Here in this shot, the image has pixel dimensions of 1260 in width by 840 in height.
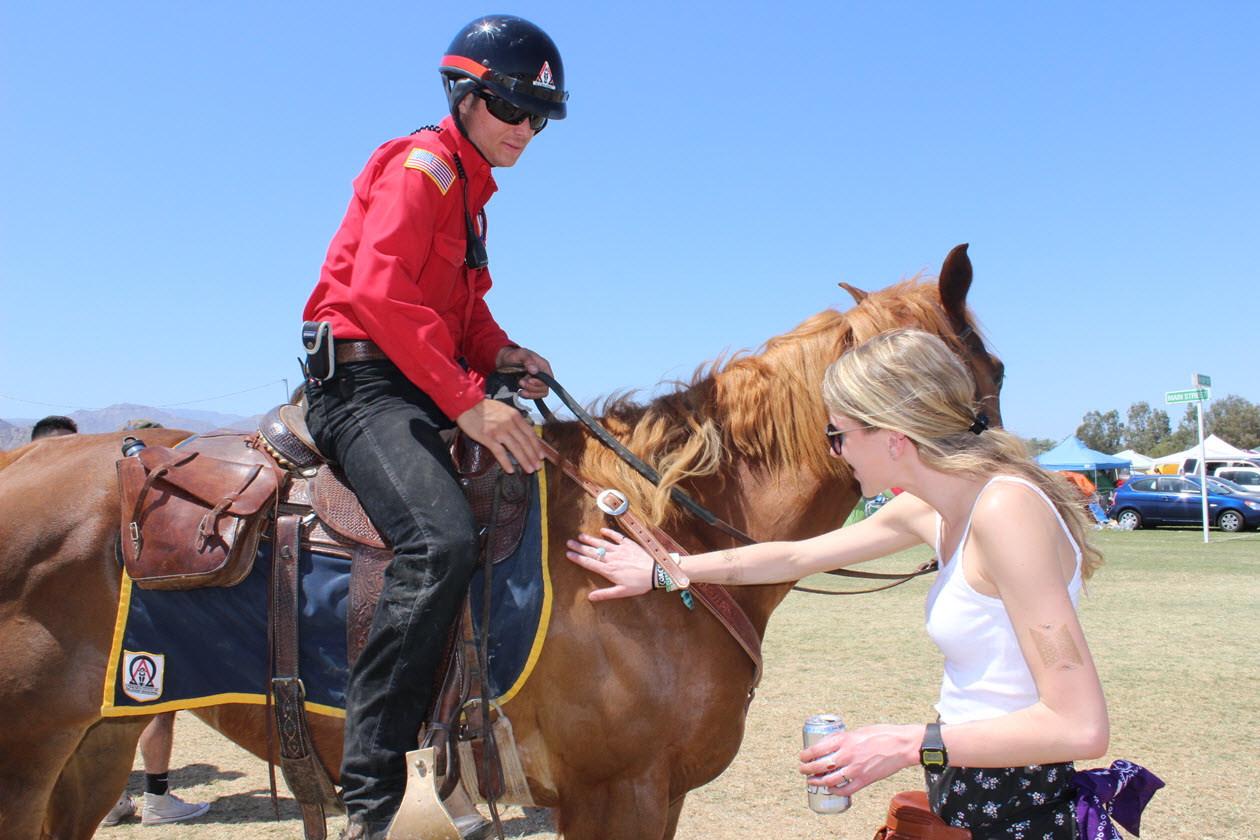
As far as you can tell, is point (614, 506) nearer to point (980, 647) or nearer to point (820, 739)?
point (820, 739)

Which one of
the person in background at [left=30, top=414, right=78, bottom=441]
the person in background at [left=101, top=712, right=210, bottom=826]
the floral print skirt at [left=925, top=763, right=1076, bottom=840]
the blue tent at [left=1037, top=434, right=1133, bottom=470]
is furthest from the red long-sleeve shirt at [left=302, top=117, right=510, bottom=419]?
the blue tent at [left=1037, top=434, right=1133, bottom=470]

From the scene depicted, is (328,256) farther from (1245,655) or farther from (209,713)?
(1245,655)

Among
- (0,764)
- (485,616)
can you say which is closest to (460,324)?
(485,616)

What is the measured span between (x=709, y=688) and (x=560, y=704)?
478 millimetres

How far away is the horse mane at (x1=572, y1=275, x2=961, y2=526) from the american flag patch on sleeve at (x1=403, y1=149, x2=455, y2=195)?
1.03m

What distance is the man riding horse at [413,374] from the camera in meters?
2.38

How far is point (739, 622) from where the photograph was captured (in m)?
2.66

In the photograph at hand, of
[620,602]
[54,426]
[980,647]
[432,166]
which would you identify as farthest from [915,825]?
[54,426]

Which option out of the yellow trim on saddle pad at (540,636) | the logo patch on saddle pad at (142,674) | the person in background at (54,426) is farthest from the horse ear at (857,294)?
the person in background at (54,426)

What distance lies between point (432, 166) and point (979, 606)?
2.05m

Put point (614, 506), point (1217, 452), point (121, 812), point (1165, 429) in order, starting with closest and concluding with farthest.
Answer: point (614, 506) < point (121, 812) < point (1217, 452) < point (1165, 429)

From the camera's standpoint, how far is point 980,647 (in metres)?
1.86

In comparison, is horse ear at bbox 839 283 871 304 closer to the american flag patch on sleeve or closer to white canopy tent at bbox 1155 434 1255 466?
the american flag patch on sleeve

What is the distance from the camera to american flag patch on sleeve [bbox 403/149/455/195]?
2590 mm
